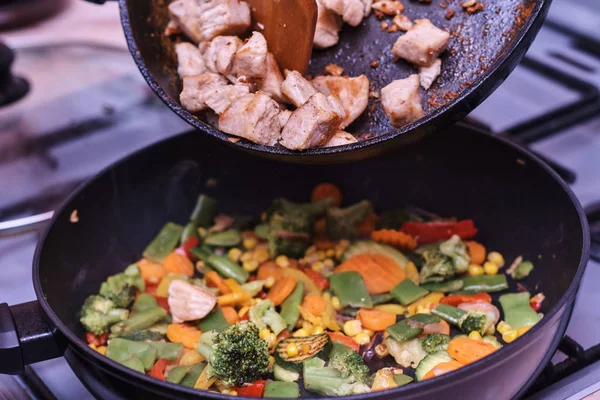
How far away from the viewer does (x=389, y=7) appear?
1.58 metres

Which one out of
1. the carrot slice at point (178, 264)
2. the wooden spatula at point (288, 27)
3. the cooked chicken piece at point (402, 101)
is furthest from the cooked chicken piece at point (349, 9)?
the carrot slice at point (178, 264)

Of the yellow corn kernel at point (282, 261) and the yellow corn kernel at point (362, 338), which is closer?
the yellow corn kernel at point (362, 338)

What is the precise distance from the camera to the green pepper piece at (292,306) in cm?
170

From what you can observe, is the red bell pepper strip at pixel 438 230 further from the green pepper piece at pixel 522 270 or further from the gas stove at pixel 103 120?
the gas stove at pixel 103 120

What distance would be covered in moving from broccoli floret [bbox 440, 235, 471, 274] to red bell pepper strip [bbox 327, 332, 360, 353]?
1.20ft

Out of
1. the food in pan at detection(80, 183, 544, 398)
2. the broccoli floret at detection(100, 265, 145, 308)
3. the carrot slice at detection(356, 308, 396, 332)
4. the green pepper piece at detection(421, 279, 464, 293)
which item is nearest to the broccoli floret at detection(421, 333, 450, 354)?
the food in pan at detection(80, 183, 544, 398)

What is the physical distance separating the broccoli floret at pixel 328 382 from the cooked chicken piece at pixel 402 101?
0.57 metres

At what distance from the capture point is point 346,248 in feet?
6.42

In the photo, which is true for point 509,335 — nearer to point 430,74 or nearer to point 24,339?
point 430,74

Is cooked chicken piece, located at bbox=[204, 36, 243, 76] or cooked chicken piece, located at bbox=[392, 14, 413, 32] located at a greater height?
cooked chicken piece, located at bbox=[392, 14, 413, 32]

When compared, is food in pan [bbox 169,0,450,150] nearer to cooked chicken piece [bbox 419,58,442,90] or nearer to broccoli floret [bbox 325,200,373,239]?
cooked chicken piece [bbox 419,58,442,90]

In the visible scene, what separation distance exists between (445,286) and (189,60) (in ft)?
2.93

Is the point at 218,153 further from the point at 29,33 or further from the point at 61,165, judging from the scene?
the point at 29,33

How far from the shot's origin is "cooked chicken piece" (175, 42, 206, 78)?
1563 millimetres
